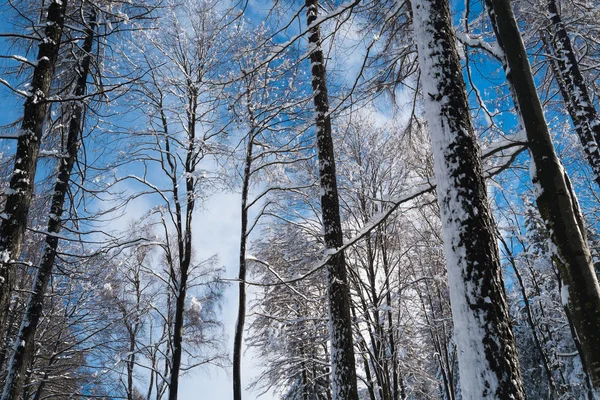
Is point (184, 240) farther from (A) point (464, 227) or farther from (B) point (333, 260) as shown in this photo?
(A) point (464, 227)

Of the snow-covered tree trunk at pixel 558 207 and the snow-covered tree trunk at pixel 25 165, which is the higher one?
the snow-covered tree trunk at pixel 25 165

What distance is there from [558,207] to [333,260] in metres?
3.42

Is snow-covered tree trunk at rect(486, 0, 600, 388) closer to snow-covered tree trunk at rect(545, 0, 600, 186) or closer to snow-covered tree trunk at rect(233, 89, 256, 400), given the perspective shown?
snow-covered tree trunk at rect(545, 0, 600, 186)

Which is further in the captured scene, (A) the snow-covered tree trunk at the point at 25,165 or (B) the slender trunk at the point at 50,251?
(B) the slender trunk at the point at 50,251

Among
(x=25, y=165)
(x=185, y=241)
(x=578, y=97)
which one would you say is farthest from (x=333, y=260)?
(x=578, y=97)

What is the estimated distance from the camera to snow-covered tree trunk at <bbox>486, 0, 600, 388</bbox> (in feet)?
7.08

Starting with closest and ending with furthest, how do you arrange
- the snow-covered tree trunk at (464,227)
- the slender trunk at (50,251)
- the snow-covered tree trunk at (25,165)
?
1. the snow-covered tree trunk at (464,227)
2. the snow-covered tree trunk at (25,165)
3. the slender trunk at (50,251)

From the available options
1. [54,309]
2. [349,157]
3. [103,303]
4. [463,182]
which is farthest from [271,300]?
[463,182]

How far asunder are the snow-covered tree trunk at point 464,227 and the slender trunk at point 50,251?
5.19 m

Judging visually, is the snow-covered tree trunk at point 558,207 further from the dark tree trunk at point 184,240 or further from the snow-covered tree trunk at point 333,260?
the dark tree trunk at point 184,240

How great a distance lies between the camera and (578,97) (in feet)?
25.4

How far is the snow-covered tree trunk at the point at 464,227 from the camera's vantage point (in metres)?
2.11

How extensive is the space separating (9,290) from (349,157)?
840 cm

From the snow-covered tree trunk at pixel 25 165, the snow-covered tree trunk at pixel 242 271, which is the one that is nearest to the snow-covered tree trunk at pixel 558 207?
the snow-covered tree trunk at pixel 25 165
